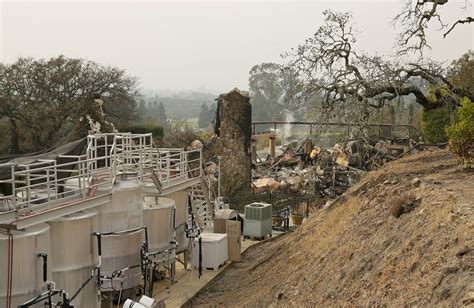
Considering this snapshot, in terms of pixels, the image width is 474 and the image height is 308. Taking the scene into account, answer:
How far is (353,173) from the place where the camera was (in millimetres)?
29844

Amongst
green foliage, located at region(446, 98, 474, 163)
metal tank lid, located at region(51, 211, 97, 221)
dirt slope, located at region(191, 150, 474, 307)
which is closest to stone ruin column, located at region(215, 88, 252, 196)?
dirt slope, located at region(191, 150, 474, 307)

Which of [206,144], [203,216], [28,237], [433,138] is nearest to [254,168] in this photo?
[206,144]

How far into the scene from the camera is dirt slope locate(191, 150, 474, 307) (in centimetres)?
827

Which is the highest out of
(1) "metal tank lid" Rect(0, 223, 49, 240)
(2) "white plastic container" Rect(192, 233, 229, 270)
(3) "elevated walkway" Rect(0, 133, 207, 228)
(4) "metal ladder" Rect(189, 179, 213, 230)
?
(3) "elevated walkway" Rect(0, 133, 207, 228)

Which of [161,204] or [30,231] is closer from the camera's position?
[30,231]

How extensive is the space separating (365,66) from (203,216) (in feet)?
27.0

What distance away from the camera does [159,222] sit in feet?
51.3

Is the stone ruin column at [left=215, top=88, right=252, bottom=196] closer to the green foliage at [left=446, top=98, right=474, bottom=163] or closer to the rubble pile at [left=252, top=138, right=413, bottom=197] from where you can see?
the rubble pile at [left=252, top=138, right=413, bottom=197]

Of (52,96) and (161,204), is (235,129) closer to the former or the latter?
(161,204)

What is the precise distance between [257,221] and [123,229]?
896 cm

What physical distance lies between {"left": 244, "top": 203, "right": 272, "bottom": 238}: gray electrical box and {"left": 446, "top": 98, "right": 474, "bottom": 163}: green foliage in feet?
29.9

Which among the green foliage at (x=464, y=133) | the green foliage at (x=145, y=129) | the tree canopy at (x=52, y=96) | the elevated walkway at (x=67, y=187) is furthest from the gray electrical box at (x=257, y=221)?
the green foliage at (x=145, y=129)

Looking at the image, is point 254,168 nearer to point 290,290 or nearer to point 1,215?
point 290,290

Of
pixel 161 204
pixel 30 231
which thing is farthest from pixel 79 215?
pixel 161 204
